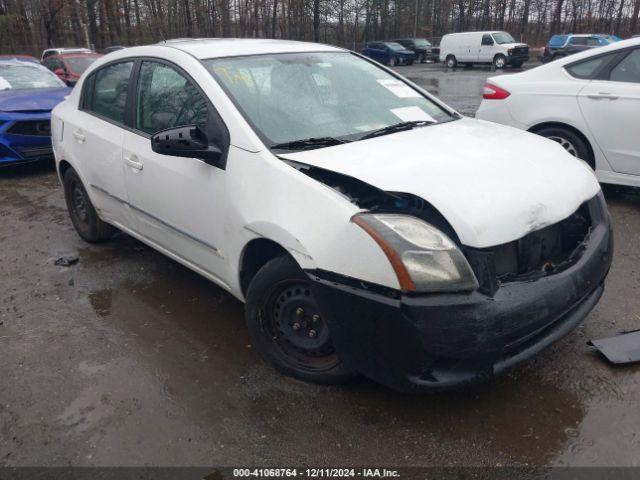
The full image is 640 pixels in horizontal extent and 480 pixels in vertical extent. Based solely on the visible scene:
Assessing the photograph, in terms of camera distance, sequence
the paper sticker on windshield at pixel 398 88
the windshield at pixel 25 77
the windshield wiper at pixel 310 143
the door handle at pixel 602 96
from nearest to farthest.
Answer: the windshield wiper at pixel 310 143
the paper sticker on windshield at pixel 398 88
the door handle at pixel 602 96
the windshield at pixel 25 77

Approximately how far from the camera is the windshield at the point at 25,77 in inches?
341

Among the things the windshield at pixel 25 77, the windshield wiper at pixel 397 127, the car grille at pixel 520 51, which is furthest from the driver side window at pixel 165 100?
the car grille at pixel 520 51

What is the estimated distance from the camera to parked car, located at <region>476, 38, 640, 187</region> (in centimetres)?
514

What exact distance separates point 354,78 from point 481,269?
1918 millimetres

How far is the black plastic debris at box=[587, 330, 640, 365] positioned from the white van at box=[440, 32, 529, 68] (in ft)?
95.5

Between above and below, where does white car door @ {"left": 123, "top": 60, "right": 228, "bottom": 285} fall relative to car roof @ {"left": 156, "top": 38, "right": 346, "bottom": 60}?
below

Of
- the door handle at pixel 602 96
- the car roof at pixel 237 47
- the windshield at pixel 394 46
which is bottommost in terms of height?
the windshield at pixel 394 46

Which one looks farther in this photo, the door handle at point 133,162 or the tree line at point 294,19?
the tree line at point 294,19

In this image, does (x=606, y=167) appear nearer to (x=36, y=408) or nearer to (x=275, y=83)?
(x=275, y=83)

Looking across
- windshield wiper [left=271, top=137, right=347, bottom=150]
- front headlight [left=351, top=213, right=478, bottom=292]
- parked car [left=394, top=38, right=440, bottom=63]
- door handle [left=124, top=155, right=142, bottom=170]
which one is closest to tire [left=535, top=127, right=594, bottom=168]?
windshield wiper [left=271, top=137, right=347, bottom=150]

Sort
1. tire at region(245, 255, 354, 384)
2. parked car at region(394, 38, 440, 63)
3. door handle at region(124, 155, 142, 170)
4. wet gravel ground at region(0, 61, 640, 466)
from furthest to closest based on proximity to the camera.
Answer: parked car at region(394, 38, 440, 63), door handle at region(124, 155, 142, 170), tire at region(245, 255, 354, 384), wet gravel ground at region(0, 61, 640, 466)

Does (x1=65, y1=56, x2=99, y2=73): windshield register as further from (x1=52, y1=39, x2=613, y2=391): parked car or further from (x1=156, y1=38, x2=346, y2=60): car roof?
(x1=156, y1=38, x2=346, y2=60): car roof

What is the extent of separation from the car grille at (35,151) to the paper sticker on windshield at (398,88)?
5714mm

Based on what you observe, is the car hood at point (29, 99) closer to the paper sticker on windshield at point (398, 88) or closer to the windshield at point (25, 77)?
the windshield at point (25, 77)
